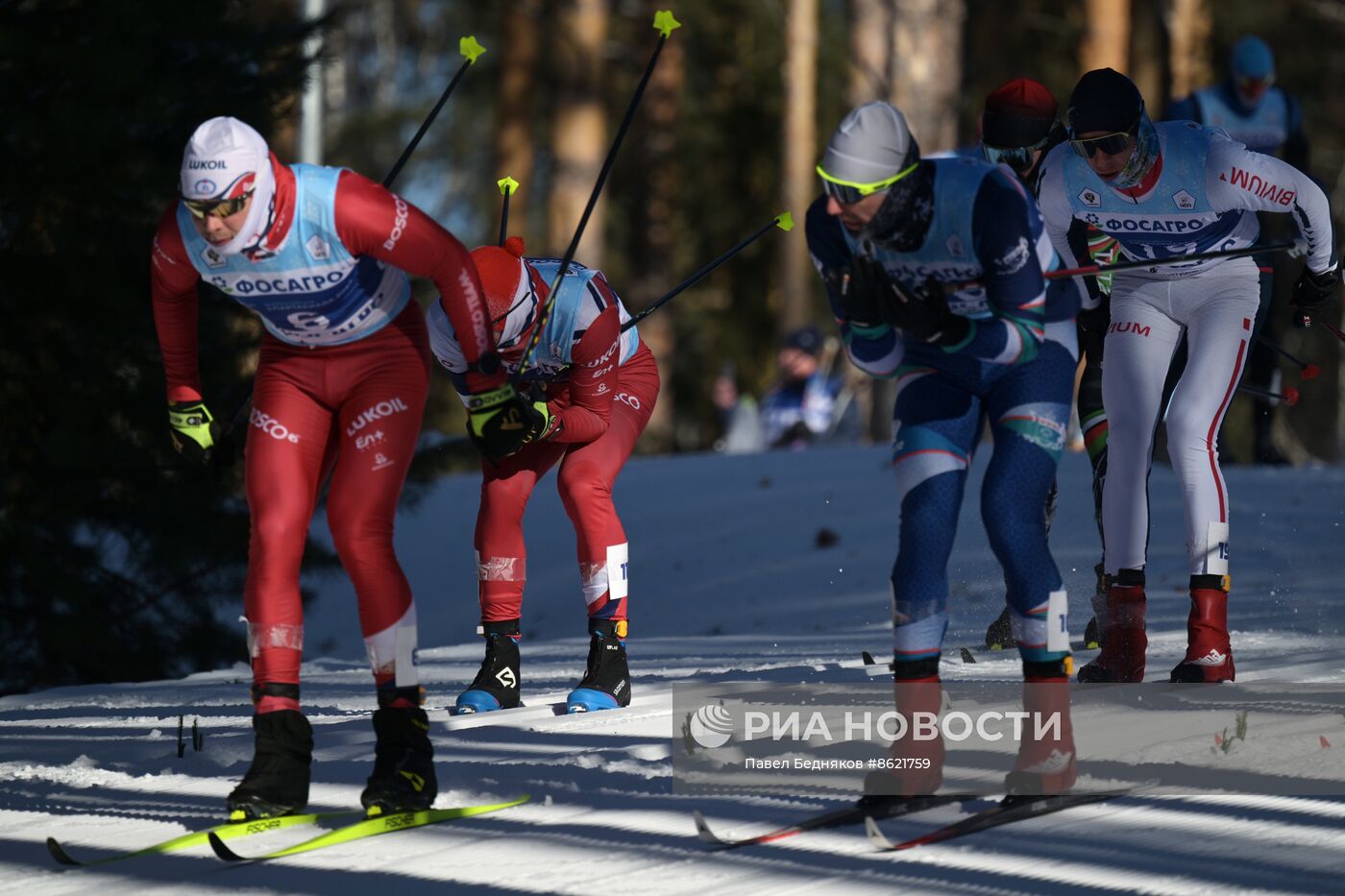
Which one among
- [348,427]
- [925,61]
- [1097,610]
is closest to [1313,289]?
[1097,610]

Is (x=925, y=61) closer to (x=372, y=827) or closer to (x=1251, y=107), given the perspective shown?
(x=1251, y=107)

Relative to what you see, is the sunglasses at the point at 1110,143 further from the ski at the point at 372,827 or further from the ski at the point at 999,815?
the ski at the point at 372,827

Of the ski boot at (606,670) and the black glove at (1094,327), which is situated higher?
the black glove at (1094,327)

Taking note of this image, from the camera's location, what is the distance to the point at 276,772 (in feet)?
14.9

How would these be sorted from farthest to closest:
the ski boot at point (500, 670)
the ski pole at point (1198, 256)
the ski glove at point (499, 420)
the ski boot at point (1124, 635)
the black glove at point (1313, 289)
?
1. the ski boot at point (500, 670)
2. the black glove at point (1313, 289)
3. the ski boot at point (1124, 635)
4. the ski pole at point (1198, 256)
5. the ski glove at point (499, 420)

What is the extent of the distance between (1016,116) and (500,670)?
9.70ft

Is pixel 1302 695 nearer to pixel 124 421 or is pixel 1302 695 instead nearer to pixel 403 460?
pixel 403 460

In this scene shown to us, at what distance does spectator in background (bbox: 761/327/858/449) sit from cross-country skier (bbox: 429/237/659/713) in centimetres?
1112

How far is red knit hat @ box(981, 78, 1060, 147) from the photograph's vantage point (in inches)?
268

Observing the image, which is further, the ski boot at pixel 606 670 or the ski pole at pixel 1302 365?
the ski pole at pixel 1302 365

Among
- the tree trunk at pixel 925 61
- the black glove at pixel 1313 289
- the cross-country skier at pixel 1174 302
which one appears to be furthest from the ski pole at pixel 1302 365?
the tree trunk at pixel 925 61

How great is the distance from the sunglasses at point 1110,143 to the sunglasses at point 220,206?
281cm

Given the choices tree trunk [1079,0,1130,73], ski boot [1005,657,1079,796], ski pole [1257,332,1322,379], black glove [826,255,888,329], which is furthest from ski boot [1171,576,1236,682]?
tree trunk [1079,0,1130,73]

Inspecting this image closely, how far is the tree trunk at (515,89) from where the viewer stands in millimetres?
25219
